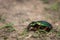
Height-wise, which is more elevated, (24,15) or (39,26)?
(24,15)

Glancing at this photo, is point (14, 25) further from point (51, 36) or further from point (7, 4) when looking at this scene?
point (7, 4)

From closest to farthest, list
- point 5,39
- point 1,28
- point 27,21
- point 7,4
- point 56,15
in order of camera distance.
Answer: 1. point 5,39
2. point 1,28
3. point 27,21
4. point 56,15
5. point 7,4

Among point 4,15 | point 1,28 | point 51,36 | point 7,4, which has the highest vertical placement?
point 7,4

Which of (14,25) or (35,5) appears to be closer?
(14,25)

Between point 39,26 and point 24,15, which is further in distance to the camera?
point 24,15

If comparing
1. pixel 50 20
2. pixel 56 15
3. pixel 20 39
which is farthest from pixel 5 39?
pixel 56 15

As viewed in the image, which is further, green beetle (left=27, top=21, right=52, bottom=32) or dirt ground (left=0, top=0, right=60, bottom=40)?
green beetle (left=27, top=21, right=52, bottom=32)

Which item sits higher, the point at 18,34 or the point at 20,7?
the point at 20,7

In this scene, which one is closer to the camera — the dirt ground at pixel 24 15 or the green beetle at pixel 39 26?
the dirt ground at pixel 24 15
